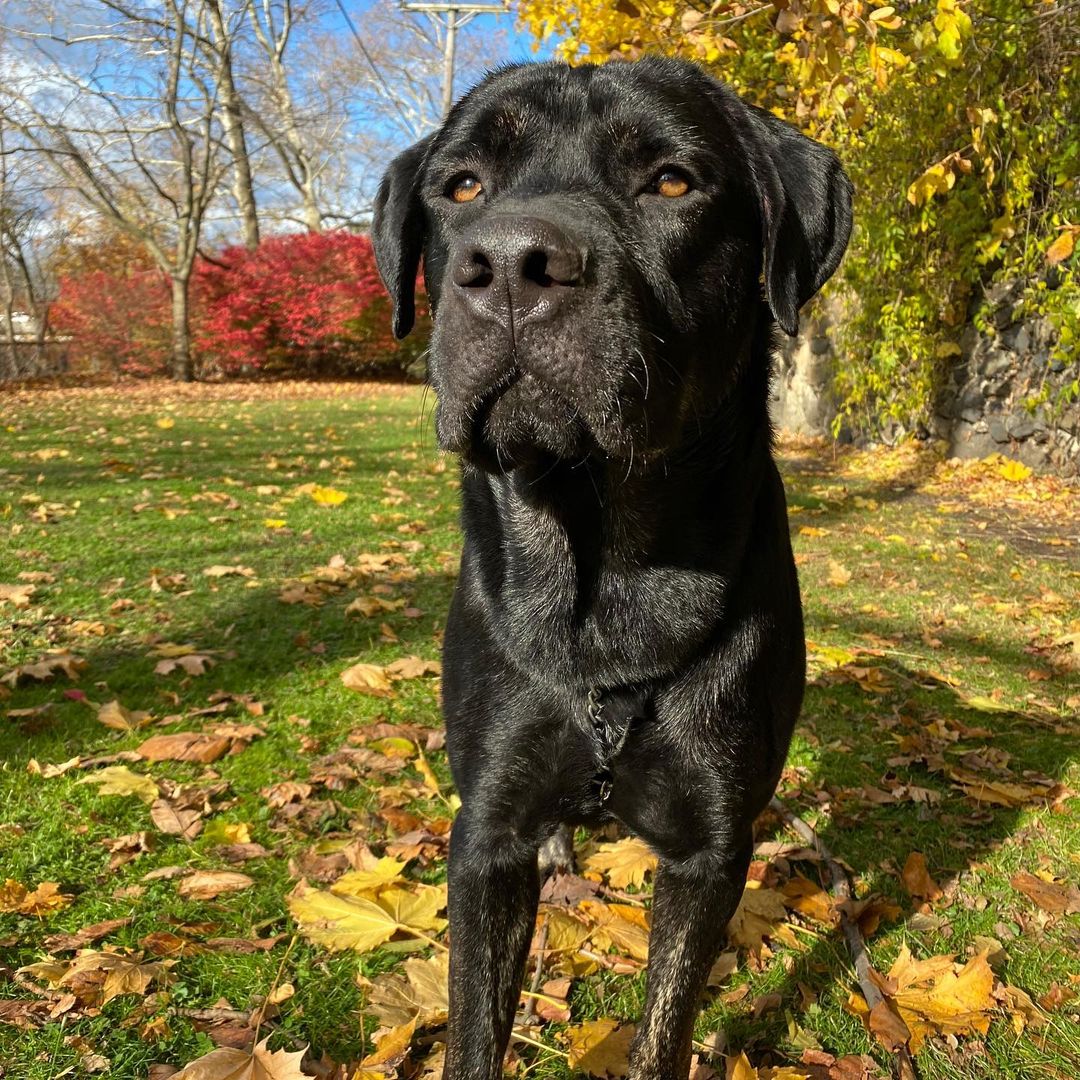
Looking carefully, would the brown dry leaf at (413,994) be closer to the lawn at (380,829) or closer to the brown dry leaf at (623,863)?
the lawn at (380,829)

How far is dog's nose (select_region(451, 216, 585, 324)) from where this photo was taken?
1.59 meters

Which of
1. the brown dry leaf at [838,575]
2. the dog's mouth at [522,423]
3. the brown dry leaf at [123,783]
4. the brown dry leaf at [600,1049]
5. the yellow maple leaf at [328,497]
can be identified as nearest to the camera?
the dog's mouth at [522,423]

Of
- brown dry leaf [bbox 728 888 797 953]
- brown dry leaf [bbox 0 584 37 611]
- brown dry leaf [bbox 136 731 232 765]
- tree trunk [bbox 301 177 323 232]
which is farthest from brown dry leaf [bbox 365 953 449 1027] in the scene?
tree trunk [bbox 301 177 323 232]

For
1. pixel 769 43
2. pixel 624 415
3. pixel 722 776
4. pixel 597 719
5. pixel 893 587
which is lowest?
pixel 893 587

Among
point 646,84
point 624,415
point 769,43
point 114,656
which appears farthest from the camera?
point 769,43

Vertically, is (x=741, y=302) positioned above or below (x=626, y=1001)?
above

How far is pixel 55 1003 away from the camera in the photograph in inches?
80.7

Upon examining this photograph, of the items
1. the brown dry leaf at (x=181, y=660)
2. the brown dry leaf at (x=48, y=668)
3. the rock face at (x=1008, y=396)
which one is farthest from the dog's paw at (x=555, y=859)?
the rock face at (x=1008, y=396)

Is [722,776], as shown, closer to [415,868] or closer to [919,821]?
[415,868]

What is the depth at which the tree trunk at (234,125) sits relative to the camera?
70.4 ft

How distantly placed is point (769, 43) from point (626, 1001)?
1017cm

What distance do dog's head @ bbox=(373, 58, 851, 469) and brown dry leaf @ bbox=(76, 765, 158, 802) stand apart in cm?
192

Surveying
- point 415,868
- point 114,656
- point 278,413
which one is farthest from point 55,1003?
point 278,413

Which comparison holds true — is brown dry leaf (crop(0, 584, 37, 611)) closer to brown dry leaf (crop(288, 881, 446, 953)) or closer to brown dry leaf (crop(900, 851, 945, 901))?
brown dry leaf (crop(288, 881, 446, 953))
